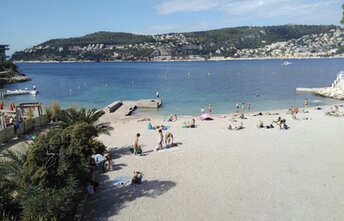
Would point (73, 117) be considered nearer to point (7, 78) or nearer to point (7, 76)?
point (7, 78)

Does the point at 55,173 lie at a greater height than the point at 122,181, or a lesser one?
greater

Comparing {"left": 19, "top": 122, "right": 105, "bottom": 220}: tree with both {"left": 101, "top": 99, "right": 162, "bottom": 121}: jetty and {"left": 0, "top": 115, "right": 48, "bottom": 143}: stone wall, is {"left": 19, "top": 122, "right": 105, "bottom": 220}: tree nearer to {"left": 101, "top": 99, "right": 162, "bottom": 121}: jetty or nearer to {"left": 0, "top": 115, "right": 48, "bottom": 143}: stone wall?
{"left": 0, "top": 115, "right": 48, "bottom": 143}: stone wall

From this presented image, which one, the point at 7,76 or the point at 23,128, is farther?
the point at 7,76

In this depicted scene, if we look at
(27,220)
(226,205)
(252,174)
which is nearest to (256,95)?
(252,174)

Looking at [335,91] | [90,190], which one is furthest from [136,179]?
[335,91]

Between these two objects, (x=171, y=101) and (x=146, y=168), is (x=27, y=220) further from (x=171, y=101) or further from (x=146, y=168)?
(x=171, y=101)

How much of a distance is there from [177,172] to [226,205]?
11.2 feet

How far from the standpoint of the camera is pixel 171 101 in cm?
4228

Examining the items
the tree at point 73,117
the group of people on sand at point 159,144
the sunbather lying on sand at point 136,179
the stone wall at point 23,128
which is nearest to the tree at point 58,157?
the sunbather lying on sand at point 136,179

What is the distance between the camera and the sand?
34.4 ft

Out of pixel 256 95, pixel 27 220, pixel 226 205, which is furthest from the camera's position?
pixel 256 95

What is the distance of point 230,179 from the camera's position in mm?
12953

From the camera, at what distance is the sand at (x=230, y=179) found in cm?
1048

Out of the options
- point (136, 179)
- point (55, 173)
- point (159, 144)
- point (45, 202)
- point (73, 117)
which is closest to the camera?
point (45, 202)
